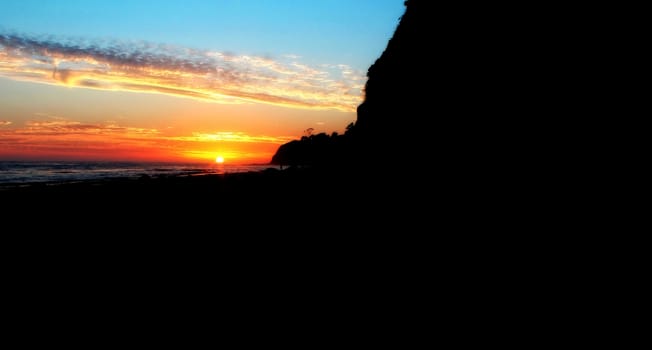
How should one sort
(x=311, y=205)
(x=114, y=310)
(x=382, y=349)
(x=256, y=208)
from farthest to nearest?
(x=256, y=208) < (x=311, y=205) < (x=114, y=310) < (x=382, y=349)

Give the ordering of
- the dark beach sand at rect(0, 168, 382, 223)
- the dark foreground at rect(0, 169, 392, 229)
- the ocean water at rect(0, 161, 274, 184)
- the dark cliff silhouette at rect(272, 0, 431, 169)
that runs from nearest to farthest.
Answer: the dark cliff silhouette at rect(272, 0, 431, 169)
the dark foreground at rect(0, 169, 392, 229)
the dark beach sand at rect(0, 168, 382, 223)
the ocean water at rect(0, 161, 274, 184)

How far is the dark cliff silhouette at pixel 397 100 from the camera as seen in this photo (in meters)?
10.2

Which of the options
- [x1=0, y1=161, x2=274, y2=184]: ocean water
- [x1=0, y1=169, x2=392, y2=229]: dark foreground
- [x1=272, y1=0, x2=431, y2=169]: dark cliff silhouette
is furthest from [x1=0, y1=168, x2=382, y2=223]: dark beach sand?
[x1=0, y1=161, x2=274, y2=184]: ocean water

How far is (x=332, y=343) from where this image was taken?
5.77 metres

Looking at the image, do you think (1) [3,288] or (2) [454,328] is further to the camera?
(1) [3,288]

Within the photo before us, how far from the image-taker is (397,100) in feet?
37.5

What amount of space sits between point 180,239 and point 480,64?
1135 centimetres

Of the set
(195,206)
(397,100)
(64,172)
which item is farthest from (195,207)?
(64,172)

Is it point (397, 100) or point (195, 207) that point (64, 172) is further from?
point (397, 100)

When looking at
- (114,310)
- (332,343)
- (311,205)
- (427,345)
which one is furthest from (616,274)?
(311,205)

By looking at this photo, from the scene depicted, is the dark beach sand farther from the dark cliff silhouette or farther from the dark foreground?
the dark cliff silhouette

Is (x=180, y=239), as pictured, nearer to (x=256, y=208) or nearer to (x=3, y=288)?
(x=3, y=288)

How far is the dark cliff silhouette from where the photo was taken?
1020 centimetres

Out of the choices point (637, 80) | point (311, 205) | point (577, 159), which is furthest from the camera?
point (311, 205)
